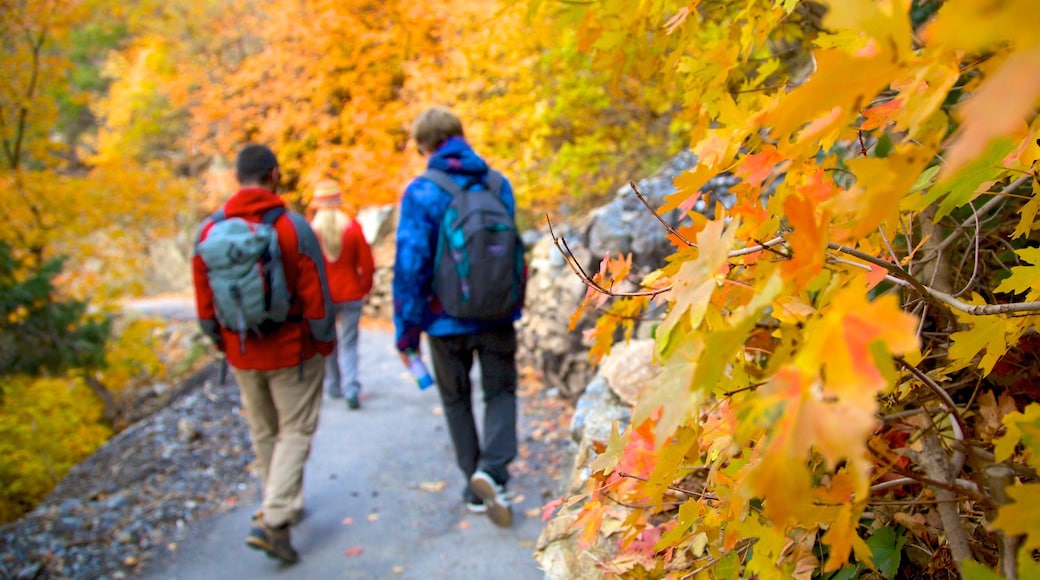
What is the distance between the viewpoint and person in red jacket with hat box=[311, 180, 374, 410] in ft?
15.9

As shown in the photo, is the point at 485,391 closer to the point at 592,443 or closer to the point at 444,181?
the point at 444,181

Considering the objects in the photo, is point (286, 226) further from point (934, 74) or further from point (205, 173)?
point (205, 173)

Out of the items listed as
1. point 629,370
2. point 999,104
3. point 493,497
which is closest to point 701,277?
point 999,104

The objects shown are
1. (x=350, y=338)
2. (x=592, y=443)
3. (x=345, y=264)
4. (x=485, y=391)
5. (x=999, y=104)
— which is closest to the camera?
(x=999, y=104)

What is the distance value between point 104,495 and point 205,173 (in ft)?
43.7

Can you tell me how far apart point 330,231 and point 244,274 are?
2.23 meters

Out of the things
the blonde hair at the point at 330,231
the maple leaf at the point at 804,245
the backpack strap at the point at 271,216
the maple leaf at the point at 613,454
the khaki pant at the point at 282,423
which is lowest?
the khaki pant at the point at 282,423

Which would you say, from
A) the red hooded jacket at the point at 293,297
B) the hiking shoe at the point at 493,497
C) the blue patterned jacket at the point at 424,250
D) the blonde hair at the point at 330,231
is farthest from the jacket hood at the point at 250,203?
the blonde hair at the point at 330,231

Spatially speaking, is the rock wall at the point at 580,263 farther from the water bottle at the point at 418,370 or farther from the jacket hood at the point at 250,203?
the jacket hood at the point at 250,203

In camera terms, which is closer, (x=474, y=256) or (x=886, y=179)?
(x=886, y=179)

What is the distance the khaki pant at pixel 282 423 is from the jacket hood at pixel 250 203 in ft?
2.45

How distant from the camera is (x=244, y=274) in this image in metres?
2.66

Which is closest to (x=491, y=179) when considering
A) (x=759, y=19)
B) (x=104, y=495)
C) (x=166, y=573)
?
(x=759, y=19)

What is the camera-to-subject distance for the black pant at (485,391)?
2914mm
